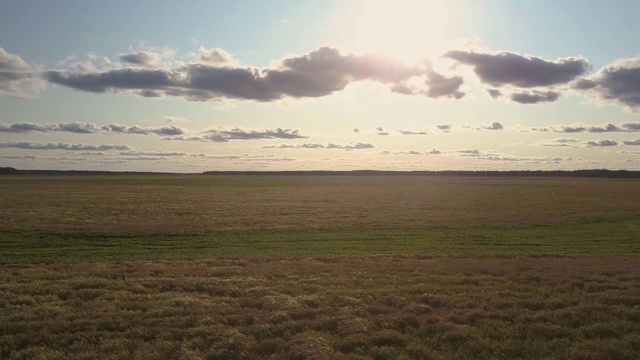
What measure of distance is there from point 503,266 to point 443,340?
9.74m

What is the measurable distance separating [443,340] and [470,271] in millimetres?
8125

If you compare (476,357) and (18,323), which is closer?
(476,357)

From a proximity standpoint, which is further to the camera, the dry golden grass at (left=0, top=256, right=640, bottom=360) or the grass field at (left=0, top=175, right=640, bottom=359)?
the grass field at (left=0, top=175, right=640, bottom=359)

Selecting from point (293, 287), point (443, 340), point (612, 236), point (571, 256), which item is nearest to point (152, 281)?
point (293, 287)

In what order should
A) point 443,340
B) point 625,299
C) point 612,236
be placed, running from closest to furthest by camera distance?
1. point 443,340
2. point 625,299
3. point 612,236

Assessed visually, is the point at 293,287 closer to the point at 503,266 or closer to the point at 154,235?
the point at 503,266

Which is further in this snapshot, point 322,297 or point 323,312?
point 322,297

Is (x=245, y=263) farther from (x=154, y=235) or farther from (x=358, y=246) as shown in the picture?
(x=154, y=235)

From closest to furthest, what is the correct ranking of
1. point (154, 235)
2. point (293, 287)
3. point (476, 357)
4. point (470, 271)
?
1. point (476, 357)
2. point (293, 287)
3. point (470, 271)
4. point (154, 235)

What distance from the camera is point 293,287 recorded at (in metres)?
15.7

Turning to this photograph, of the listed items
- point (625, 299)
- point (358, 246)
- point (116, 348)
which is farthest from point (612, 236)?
point (116, 348)

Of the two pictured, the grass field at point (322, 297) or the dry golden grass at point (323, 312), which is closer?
the dry golden grass at point (323, 312)

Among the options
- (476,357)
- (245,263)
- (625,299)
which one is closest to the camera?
(476,357)

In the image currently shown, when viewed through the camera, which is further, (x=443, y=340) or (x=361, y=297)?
(x=361, y=297)
